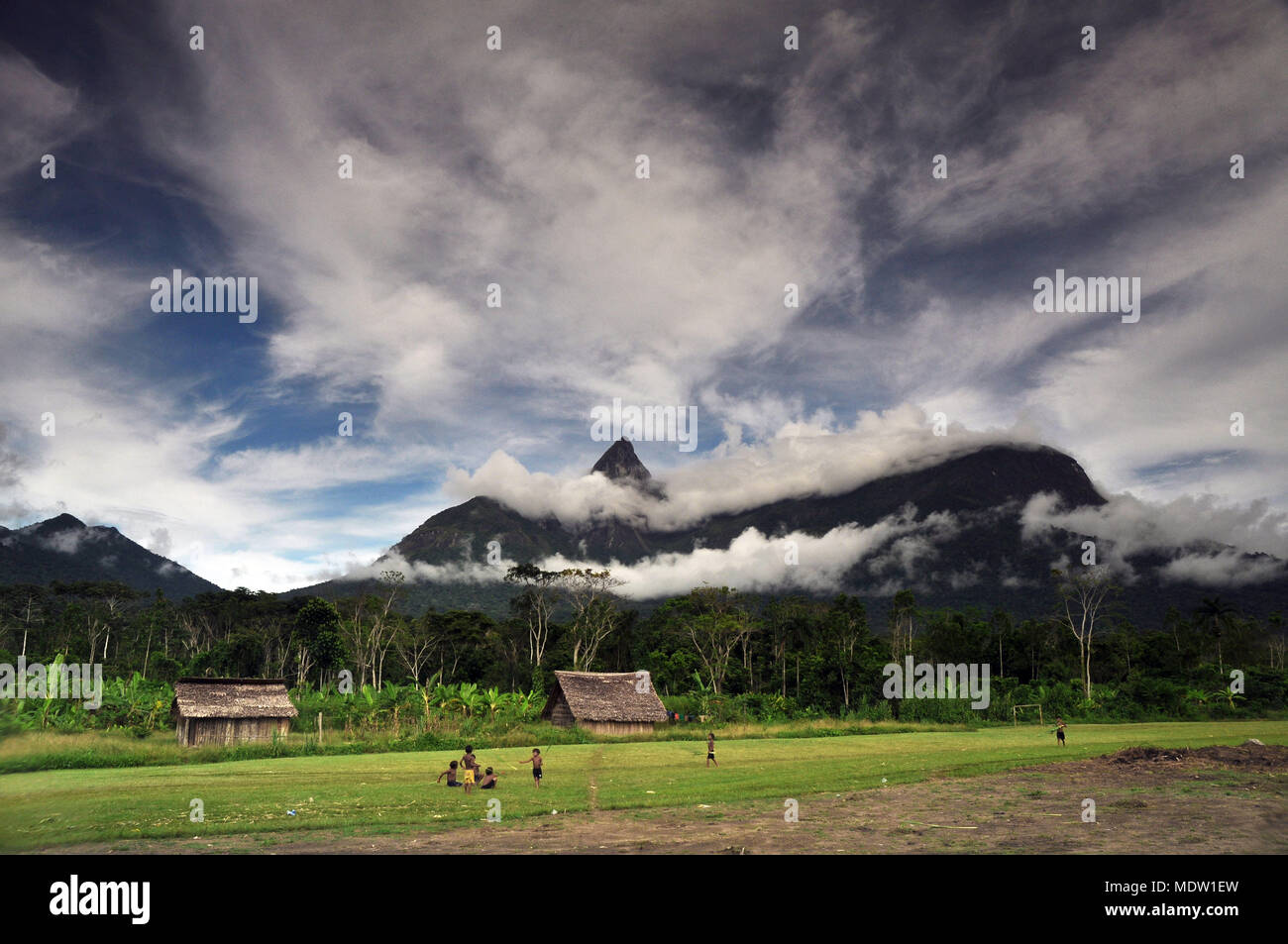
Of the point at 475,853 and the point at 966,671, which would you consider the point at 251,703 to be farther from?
the point at 966,671

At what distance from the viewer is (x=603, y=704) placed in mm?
49219

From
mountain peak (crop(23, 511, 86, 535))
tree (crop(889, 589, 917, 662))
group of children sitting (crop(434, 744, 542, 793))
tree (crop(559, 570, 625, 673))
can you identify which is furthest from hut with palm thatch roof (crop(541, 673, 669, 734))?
mountain peak (crop(23, 511, 86, 535))

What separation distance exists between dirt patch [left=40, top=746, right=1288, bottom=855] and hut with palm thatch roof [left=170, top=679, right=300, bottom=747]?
31.7m

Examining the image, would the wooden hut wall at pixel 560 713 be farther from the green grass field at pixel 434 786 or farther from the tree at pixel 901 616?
the tree at pixel 901 616

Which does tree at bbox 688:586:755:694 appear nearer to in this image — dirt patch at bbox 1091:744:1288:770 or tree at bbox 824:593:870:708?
tree at bbox 824:593:870:708

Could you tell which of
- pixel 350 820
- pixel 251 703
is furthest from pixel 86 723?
pixel 350 820

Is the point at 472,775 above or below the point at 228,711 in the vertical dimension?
above

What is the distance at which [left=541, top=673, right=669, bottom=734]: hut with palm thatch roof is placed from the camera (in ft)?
157

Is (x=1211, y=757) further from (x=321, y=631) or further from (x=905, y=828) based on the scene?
(x=321, y=631)

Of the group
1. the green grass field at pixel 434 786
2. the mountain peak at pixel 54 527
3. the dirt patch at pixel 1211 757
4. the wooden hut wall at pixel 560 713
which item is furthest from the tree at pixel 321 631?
the mountain peak at pixel 54 527

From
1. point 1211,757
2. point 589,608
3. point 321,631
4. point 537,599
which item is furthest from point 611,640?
point 1211,757

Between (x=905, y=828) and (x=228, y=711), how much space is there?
131 ft

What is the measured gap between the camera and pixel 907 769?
25500 mm
